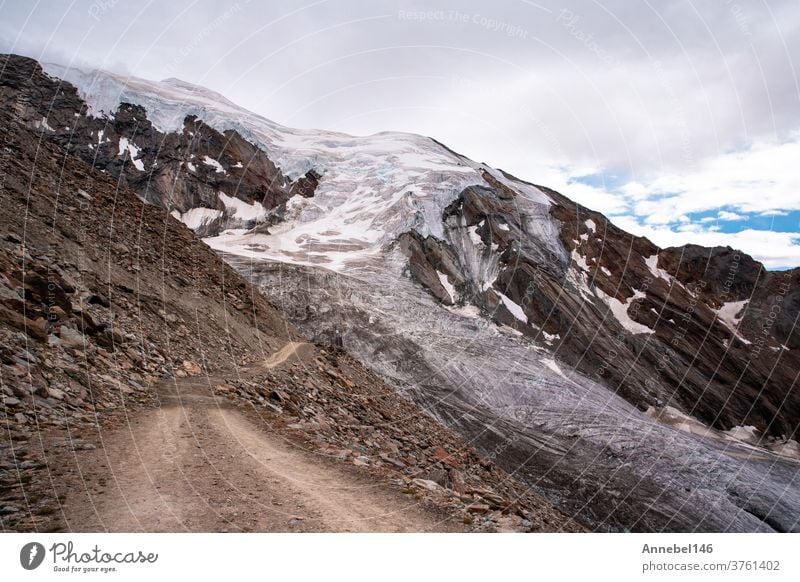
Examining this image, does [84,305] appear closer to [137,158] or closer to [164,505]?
[164,505]

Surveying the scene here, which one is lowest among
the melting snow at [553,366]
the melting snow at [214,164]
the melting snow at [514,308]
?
the melting snow at [553,366]

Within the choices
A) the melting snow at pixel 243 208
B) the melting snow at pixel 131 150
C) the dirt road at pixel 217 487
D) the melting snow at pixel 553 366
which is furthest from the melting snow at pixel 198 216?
the dirt road at pixel 217 487

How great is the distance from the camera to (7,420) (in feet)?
25.4

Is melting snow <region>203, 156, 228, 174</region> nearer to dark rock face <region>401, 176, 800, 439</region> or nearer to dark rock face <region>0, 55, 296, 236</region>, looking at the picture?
dark rock face <region>0, 55, 296, 236</region>

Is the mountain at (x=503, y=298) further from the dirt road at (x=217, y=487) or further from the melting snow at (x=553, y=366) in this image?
the dirt road at (x=217, y=487)

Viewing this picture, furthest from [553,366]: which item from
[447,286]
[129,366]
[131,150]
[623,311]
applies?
[131,150]

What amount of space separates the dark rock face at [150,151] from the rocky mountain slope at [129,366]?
39.6 m

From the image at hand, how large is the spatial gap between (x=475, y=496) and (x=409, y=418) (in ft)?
34.1

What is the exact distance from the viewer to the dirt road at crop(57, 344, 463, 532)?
21.7ft

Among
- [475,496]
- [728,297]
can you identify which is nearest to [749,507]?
[475,496]

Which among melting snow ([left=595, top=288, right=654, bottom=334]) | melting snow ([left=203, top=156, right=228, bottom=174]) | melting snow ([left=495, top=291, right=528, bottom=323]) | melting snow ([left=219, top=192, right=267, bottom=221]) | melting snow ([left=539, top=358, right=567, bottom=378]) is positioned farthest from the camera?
melting snow ([left=203, top=156, right=228, bottom=174])

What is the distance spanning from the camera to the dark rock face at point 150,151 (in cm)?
6025

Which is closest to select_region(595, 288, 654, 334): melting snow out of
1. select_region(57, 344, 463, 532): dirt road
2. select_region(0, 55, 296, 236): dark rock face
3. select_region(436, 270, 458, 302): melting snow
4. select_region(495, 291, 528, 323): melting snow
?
select_region(495, 291, 528, 323): melting snow

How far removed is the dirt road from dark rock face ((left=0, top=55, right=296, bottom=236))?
178ft
